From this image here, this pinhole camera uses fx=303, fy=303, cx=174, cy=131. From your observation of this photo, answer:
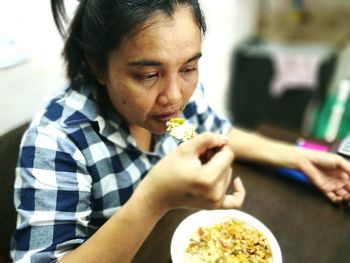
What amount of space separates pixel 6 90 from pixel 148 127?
52cm

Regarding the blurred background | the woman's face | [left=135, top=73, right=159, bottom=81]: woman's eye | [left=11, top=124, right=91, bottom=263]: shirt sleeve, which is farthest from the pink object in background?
the blurred background

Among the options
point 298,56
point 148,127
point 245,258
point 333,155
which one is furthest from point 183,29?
point 298,56

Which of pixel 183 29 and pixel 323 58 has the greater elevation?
pixel 183 29

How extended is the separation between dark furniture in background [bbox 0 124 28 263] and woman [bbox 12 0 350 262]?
10 cm

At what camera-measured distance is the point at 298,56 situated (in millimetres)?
2795

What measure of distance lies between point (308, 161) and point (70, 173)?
0.82 m

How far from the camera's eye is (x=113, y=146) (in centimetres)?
93

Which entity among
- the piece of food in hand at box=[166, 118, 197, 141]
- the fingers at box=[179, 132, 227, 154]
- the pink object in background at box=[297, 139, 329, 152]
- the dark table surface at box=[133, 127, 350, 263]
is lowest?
the dark table surface at box=[133, 127, 350, 263]

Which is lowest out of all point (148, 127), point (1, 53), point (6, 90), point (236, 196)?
point (236, 196)

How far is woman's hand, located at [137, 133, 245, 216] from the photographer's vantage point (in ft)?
1.78

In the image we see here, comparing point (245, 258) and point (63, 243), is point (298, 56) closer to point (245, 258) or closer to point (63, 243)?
point (245, 258)

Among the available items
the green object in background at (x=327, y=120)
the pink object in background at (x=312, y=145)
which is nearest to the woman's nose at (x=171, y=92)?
the pink object in background at (x=312, y=145)

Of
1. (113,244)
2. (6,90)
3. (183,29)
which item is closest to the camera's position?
(113,244)

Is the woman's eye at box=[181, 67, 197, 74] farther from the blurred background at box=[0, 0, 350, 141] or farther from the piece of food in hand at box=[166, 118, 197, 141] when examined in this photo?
the blurred background at box=[0, 0, 350, 141]
